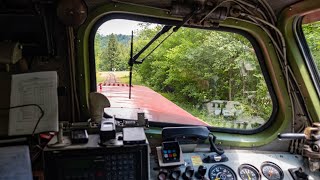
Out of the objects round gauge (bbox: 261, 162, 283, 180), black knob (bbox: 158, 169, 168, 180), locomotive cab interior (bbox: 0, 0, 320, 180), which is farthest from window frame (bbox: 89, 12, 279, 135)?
black knob (bbox: 158, 169, 168, 180)

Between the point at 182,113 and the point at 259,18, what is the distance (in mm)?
819

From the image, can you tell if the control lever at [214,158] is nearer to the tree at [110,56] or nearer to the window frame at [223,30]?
the window frame at [223,30]

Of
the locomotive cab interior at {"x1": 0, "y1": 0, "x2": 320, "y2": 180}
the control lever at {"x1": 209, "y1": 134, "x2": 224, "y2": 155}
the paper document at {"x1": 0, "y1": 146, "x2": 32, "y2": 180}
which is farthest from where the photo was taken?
the control lever at {"x1": 209, "y1": 134, "x2": 224, "y2": 155}

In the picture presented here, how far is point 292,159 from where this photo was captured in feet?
5.72

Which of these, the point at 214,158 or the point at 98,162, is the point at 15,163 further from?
the point at 214,158

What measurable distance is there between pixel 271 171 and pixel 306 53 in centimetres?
83

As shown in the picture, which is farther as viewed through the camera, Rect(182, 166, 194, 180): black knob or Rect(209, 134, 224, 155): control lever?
Rect(209, 134, 224, 155): control lever

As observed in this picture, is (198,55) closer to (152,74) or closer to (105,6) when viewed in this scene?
(152,74)

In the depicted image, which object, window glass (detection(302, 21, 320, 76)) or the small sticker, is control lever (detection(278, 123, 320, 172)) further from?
the small sticker

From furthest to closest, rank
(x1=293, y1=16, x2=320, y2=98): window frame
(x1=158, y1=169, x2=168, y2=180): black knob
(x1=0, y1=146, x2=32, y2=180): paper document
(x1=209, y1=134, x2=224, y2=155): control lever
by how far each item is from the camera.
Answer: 1. (x1=293, y1=16, x2=320, y2=98): window frame
2. (x1=209, y1=134, x2=224, y2=155): control lever
3. (x1=158, y1=169, x2=168, y2=180): black knob
4. (x1=0, y1=146, x2=32, y2=180): paper document

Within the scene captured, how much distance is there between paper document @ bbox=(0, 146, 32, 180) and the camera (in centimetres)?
112

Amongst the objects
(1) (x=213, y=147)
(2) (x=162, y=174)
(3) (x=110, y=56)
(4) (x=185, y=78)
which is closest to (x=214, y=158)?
(1) (x=213, y=147)

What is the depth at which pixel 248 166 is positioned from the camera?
64.8 inches

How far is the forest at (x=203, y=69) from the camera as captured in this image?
175cm
